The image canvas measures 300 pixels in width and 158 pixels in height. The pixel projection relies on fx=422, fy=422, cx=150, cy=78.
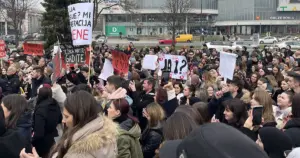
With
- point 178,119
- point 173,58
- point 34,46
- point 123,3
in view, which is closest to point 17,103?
point 178,119

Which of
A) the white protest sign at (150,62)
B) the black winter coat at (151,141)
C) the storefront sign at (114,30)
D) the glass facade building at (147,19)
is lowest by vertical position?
the black winter coat at (151,141)

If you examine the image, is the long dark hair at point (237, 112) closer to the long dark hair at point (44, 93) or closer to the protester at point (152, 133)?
the protester at point (152, 133)

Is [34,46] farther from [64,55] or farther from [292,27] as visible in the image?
Answer: [292,27]

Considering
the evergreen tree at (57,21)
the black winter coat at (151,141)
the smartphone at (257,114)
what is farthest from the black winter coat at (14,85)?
the evergreen tree at (57,21)

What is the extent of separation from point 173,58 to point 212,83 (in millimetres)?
2590

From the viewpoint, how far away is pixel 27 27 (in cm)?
9981

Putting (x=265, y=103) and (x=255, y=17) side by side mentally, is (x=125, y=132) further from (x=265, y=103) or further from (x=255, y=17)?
(x=255, y=17)

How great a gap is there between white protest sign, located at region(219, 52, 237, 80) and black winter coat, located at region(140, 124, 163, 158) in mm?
4283

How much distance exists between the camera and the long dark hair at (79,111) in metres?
3.52

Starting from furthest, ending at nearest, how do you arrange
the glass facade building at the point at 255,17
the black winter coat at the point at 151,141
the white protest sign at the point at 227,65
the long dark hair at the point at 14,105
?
1. the glass facade building at the point at 255,17
2. the white protest sign at the point at 227,65
3. the black winter coat at the point at 151,141
4. the long dark hair at the point at 14,105

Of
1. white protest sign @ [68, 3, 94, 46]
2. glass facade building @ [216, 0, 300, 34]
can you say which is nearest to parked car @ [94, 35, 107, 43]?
white protest sign @ [68, 3, 94, 46]

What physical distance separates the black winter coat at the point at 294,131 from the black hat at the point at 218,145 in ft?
10.2

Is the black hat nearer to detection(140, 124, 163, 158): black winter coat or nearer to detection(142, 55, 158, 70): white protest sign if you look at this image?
detection(140, 124, 163, 158): black winter coat

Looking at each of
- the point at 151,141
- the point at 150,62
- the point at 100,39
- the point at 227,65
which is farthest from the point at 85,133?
the point at 100,39
